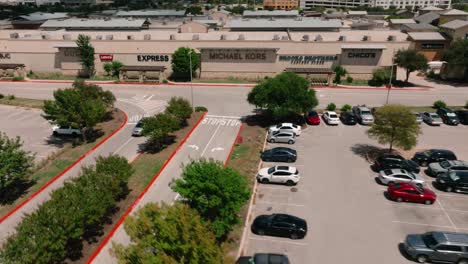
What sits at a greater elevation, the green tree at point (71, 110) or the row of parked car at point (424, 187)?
the green tree at point (71, 110)

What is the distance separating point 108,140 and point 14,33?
49.4 m

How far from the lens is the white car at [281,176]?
30.4 m

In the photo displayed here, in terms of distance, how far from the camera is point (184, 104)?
4241 centimetres

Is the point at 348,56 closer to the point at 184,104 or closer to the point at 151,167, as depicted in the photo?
the point at 184,104

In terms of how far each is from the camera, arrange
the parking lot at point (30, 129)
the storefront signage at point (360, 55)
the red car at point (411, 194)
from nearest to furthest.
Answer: the red car at point (411, 194), the parking lot at point (30, 129), the storefront signage at point (360, 55)

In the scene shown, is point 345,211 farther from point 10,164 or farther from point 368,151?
point 10,164

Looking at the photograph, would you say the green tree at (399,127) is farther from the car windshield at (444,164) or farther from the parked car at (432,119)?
the parked car at (432,119)

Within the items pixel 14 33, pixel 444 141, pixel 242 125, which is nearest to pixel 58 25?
pixel 14 33

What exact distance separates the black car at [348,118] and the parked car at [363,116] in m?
0.68

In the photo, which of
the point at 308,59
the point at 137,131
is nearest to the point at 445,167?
the point at 137,131

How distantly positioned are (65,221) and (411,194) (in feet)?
81.7

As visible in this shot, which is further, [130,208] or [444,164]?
[444,164]

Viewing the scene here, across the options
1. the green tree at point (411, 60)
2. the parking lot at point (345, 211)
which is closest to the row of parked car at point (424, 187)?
the parking lot at point (345, 211)

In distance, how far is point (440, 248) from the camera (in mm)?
21688
